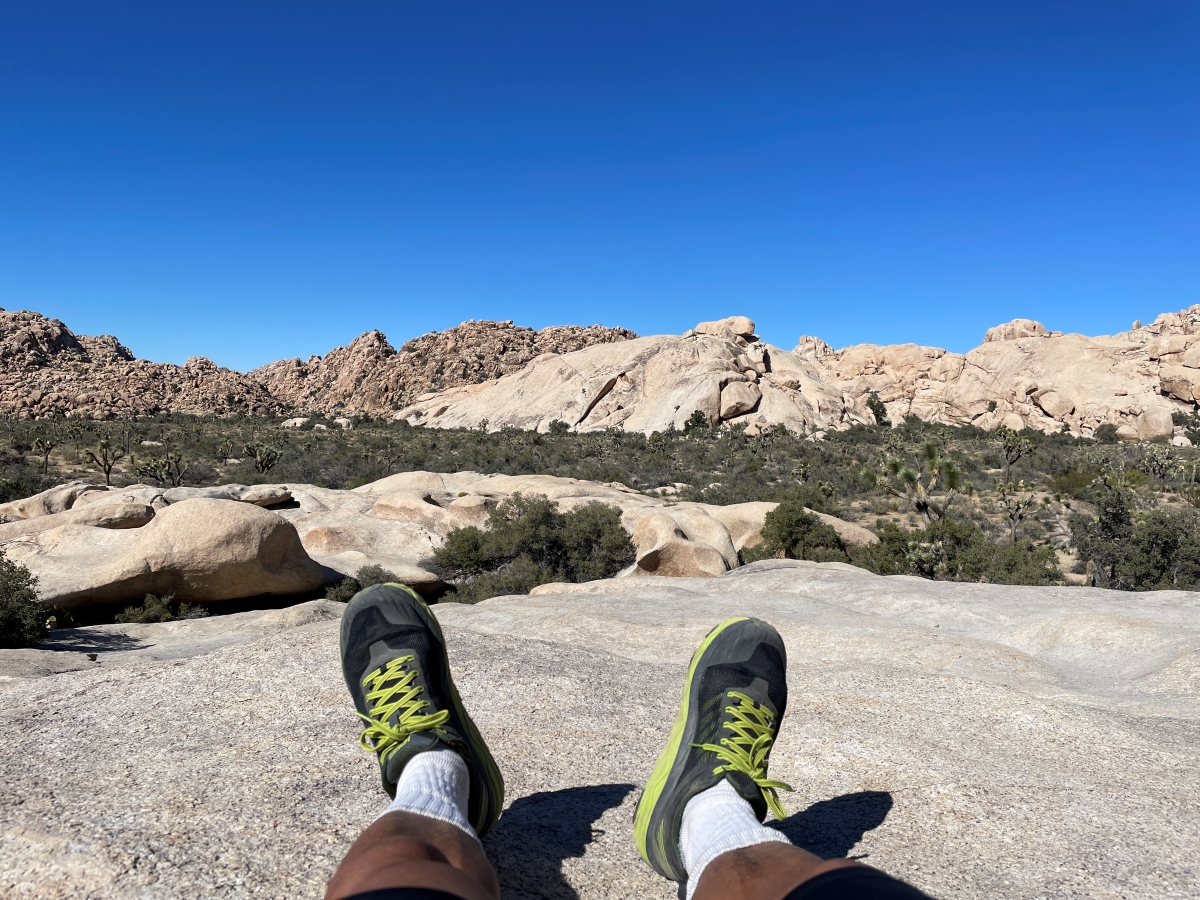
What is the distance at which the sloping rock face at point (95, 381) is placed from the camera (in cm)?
6419

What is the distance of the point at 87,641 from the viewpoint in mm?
9438

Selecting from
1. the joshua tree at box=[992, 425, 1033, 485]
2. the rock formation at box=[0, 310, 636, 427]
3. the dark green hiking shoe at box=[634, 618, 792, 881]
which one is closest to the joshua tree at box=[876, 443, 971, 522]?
the joshua tree at box=[992, 425, 1033, 485]

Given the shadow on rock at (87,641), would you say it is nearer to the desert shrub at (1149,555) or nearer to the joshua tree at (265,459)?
the desert shrub at (1149,555)

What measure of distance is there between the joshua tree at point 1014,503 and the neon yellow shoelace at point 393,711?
22.2m

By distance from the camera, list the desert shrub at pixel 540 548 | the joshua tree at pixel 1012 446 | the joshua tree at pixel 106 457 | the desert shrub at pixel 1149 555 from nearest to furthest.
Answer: the desert shrub at pixel 540 548 < the desert shrub at pixel 1149 555 < the joshua tree at pixel 106 457 < the joshua tree at pixel 1012 446

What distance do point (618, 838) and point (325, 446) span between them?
40.6 m

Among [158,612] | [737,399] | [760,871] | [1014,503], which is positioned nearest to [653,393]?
[737,399]

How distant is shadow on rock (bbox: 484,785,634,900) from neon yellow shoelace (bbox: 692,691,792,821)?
1.81 feet

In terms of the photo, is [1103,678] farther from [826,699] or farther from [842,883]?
[842,883]

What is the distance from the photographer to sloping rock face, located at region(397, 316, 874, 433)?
58000 millimetres

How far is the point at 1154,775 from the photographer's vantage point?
299cm

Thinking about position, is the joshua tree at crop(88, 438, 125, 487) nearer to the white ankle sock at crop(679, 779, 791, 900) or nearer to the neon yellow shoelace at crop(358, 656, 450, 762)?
the neon yellow shoelace at crop(358, 656, 450, 762)

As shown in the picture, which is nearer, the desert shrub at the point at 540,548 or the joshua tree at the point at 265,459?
the desert shrub at the point at 540,548

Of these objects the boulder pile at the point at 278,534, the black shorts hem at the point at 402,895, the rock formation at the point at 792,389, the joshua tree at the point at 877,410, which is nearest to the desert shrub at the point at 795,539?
the boulder pile at the point at 278,534
